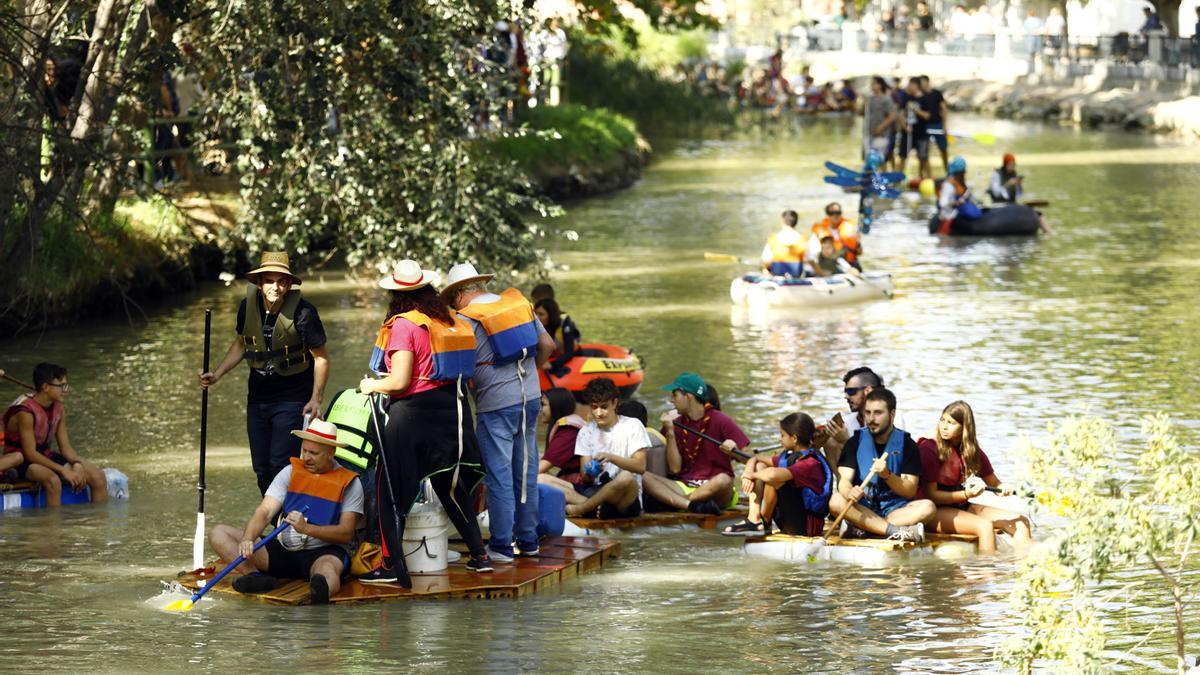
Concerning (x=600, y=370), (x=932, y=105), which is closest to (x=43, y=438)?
(x=600, y=370)

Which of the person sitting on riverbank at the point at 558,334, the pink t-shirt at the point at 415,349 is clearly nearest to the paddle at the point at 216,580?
the pink t-shirt at the point at 415,349

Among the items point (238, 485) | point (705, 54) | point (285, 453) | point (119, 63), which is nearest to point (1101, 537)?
point (285, 453)

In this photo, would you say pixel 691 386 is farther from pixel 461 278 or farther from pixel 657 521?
pixel 461 278

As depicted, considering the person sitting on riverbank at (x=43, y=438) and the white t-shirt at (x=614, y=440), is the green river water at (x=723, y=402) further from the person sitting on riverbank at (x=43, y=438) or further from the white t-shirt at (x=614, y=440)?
the white t-shirt at (x=614, y=440)

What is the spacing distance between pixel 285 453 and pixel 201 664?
8.02ft

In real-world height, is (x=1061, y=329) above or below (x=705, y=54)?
below

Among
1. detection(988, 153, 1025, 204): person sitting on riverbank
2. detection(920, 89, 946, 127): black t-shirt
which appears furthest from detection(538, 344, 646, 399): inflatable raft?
detection(920, 89, 946, 127): black t-shirt

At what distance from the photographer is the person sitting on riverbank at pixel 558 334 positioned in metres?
15.6

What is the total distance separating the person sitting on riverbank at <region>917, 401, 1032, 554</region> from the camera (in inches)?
484

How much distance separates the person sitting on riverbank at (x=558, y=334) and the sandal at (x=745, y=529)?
3.26 metres

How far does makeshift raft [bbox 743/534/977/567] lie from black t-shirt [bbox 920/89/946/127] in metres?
24.5

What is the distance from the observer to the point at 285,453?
1180 centimetres

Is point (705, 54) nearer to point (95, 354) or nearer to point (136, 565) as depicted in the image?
point (95, 354)

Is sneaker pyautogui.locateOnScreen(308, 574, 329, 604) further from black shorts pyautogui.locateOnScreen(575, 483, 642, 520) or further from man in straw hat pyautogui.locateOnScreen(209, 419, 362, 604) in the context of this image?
black shorts pyautogui.locateOnScreen(575, 483, 642, 520)
